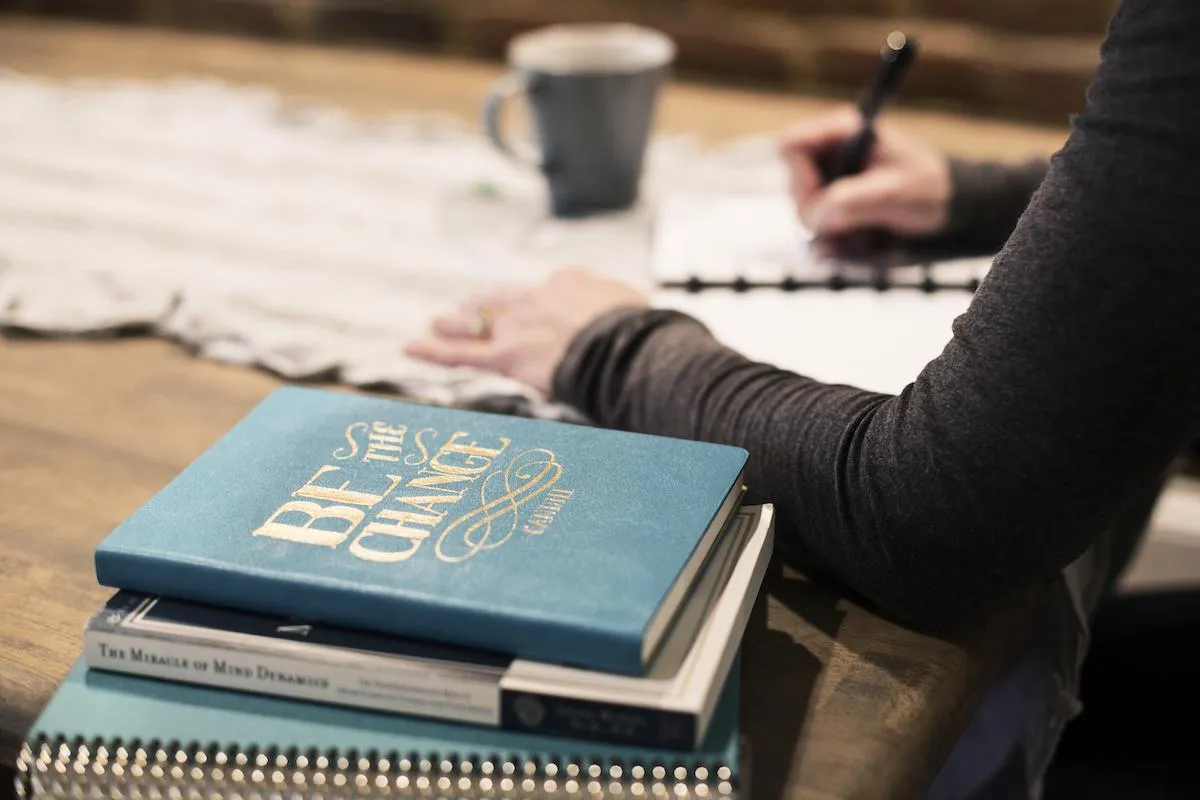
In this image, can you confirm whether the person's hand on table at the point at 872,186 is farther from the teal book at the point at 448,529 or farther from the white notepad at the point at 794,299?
the teal book at the point at 448,529

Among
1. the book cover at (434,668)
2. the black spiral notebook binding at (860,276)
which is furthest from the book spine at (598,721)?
the black spiral notebook binding at (860,276)

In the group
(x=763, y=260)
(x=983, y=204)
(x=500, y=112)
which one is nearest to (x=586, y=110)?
(x=500, y=112)

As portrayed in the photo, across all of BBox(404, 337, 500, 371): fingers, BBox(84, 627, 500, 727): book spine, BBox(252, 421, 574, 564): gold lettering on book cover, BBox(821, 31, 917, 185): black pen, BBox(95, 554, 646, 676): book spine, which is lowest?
BBox(84, 627, 500, 727): book spine

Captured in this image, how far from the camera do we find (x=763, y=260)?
0.82 meters

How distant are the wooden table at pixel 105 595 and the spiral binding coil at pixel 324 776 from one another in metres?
0.05

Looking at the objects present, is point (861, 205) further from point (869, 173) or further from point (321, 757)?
point (321, 757)

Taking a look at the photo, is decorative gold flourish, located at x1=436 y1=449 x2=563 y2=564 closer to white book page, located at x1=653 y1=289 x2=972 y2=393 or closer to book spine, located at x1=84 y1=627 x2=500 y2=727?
book spine, located at x1=84 y1=627 x2=500 y2=727

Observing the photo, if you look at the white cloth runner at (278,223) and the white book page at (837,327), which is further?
the white cloth runner at (278,223)

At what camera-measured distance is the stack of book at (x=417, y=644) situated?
412 mm

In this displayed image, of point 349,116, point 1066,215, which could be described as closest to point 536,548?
point 1066,215

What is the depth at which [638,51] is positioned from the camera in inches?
38.6

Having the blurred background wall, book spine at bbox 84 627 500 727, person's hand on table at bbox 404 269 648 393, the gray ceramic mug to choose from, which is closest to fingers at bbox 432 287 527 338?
person's hand on table at bbox 404 269 648 393

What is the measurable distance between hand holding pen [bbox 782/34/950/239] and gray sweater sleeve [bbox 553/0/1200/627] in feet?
0.97

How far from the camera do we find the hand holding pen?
82 cm
